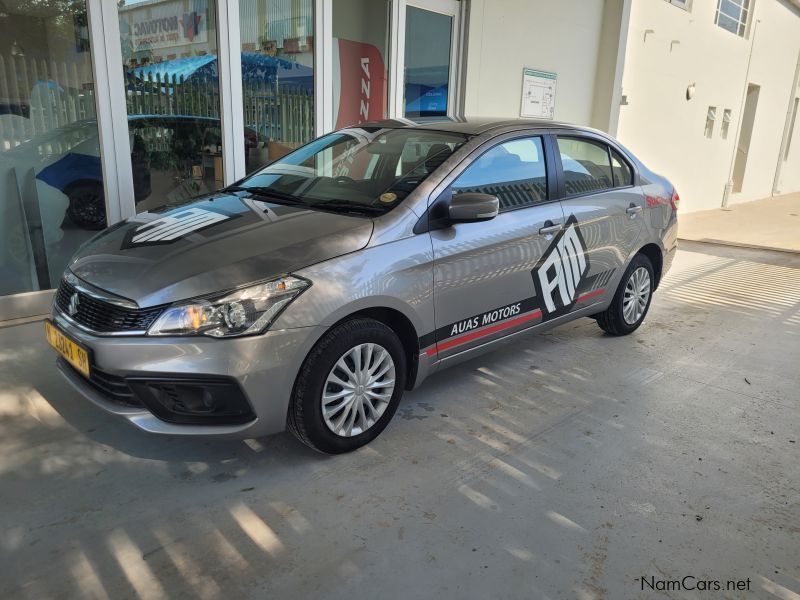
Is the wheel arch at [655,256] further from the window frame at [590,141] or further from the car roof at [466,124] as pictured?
the car roof at [466,124]

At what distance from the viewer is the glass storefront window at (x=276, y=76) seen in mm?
6008

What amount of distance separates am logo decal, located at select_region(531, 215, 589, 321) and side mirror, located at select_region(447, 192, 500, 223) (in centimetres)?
68

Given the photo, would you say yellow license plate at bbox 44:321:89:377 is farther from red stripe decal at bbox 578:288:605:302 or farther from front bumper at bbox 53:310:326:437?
red stripe decal at bbox 578:288:605:302

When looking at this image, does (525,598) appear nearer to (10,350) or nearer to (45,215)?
(10,350)

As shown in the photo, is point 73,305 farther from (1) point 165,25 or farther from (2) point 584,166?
(1) point 165,25

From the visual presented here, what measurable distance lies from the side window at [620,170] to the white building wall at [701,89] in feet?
21.0

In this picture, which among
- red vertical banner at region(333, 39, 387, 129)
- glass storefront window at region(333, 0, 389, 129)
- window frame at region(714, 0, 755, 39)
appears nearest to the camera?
glass storefront window at region(333, 0, 389, 129)

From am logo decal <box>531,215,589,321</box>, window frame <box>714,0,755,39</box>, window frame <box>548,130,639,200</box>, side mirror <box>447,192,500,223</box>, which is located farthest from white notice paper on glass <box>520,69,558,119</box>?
window frame <box>714,0,755,39</box>

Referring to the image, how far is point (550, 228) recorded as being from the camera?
12.2 ft

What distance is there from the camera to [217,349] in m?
2.47

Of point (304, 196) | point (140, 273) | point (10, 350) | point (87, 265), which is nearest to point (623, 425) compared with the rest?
point (304, 196)

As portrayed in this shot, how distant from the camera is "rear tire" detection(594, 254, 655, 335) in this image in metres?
4.60

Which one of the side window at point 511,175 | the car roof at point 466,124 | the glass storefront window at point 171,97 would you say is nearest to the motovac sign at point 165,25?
the glass storefront window at point 171,97

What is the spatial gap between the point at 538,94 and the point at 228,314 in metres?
7.39
